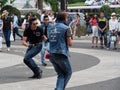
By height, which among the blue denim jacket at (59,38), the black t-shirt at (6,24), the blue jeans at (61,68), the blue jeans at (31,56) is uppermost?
the blue denim jacket at (59,38)

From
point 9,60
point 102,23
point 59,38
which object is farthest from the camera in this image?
point 102,23

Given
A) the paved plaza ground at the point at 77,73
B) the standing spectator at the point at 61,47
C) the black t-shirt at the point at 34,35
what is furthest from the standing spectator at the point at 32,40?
the standing spectator at the point at 61,47

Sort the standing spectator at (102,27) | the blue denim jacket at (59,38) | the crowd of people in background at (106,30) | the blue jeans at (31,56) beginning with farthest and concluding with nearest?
1. the standing spectator at (102,27)
2. the crowd of people in background at (106,30)
3. the blue jeans at (31,56)
4. the blue denim jacket at (59,38)

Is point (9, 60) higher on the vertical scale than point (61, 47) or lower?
lower

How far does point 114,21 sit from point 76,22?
380 inches

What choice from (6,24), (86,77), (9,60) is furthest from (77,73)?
(6,24)

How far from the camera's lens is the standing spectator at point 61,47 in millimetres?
9422

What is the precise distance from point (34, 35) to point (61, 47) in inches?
123

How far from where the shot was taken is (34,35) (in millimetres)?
12492

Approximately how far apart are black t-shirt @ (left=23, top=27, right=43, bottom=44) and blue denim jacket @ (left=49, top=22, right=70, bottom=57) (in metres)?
2.94

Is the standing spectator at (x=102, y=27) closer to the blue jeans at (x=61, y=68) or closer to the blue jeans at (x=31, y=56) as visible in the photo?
the blue jeans at (x=31, y=56)

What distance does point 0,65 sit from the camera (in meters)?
15.7

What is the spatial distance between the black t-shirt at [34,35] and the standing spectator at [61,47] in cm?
292

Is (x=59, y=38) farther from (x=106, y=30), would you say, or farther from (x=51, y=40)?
(x=106, y=30)
